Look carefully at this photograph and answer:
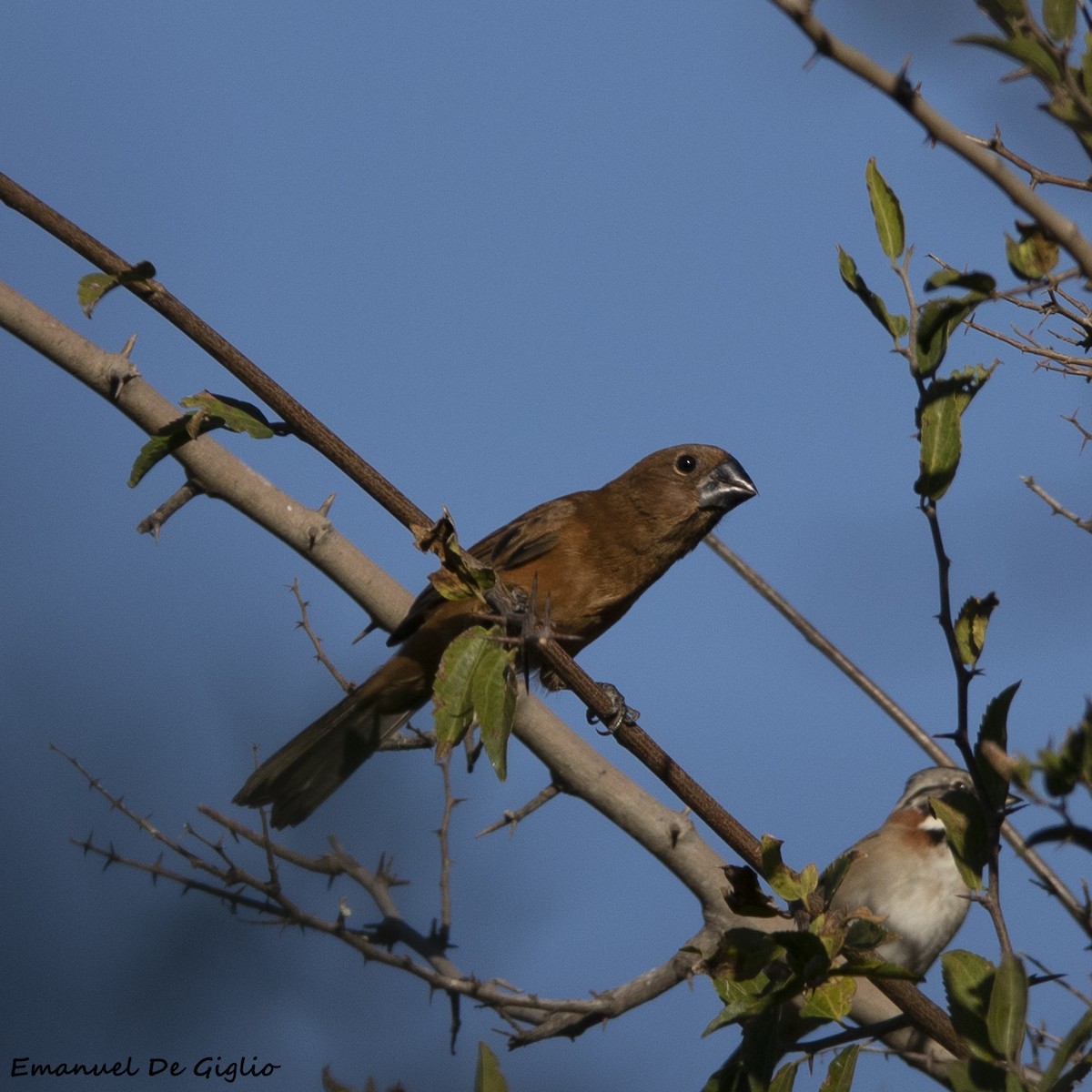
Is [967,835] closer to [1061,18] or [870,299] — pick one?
[870,299]

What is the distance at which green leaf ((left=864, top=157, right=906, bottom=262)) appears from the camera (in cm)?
216

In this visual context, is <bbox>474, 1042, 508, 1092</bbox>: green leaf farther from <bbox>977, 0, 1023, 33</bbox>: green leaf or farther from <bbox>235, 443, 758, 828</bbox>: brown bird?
<bbox>235, 443, 758, 828</bbox>: brown bird

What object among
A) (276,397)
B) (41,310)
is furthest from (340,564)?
(276,397)

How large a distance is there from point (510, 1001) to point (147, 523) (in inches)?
61.0

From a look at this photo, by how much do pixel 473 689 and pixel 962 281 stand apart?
0.95 metres

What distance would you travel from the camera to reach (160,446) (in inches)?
107

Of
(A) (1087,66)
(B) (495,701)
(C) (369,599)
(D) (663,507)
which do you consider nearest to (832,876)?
(B) (495,701)

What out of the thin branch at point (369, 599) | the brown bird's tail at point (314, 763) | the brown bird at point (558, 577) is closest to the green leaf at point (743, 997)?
the thin branch at point (369, 599)

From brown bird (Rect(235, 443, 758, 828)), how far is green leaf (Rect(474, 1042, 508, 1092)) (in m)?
2.28

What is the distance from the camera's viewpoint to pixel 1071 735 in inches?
59.9

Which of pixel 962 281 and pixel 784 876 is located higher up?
pixel 962 281

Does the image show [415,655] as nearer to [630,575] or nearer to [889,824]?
[630,575]

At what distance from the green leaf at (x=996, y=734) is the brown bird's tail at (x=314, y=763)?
3.31m

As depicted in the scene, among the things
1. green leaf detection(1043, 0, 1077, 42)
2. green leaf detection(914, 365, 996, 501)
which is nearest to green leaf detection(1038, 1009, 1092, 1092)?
green leaf detection(914, 365, 996, 501)
